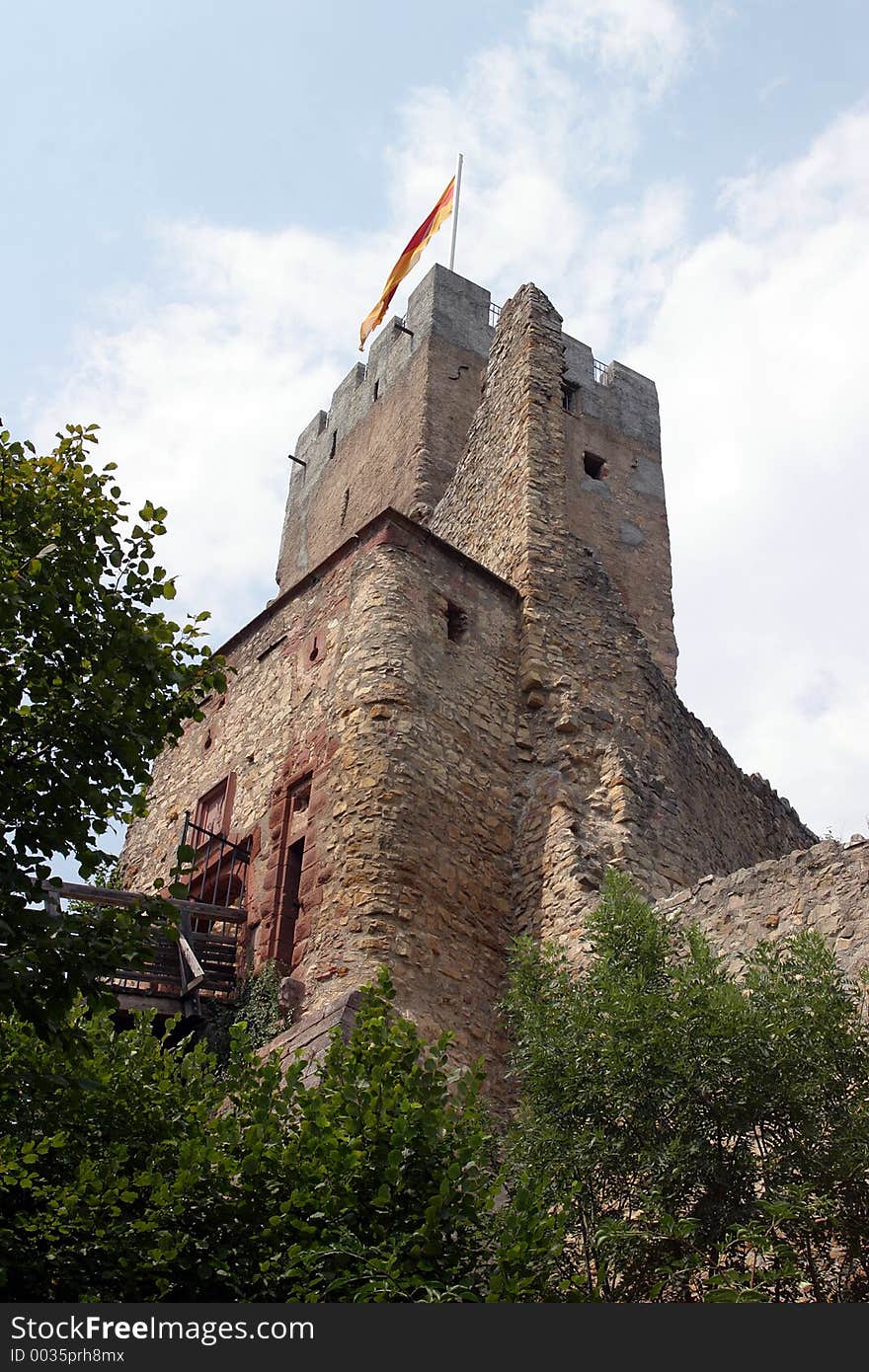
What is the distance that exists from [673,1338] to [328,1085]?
9.11ft

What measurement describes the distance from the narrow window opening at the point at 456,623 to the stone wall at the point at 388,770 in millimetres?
18

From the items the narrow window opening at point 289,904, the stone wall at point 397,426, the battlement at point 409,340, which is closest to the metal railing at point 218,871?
the narrow window opening at point 289,904

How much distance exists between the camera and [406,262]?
27.2 metres

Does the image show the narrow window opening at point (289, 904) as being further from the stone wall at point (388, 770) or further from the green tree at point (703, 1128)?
the green tree at point (703, 1128)

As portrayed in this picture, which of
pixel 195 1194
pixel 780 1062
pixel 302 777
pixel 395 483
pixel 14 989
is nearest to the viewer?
pixel 14 989

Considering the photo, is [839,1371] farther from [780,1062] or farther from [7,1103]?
[7,1103]

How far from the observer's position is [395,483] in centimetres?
2298

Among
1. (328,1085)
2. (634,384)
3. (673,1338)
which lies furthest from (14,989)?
(634,384)

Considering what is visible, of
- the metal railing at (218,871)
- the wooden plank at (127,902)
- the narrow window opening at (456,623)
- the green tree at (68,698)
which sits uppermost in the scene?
the narrow window opening at (456,623)

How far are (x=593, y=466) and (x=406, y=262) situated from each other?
841 cm

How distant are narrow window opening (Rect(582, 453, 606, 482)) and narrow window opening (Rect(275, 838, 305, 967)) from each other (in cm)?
972

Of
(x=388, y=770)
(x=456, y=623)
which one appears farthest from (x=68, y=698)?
(x=456, y=623)

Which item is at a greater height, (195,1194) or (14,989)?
(14,989)

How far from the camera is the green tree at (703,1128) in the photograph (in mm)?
7184
